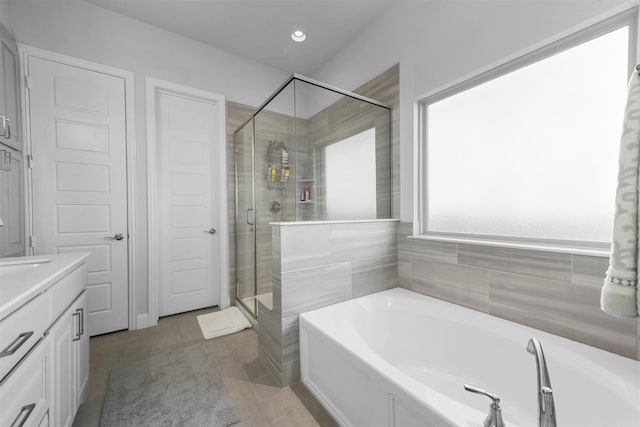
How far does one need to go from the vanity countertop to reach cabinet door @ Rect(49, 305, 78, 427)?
203mm

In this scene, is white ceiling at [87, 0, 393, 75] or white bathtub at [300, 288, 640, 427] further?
white ceiling at [87, 0, 393, 75]

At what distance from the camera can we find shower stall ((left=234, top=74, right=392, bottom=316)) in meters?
1.93

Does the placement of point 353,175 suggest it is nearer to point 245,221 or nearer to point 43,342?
point 245,221

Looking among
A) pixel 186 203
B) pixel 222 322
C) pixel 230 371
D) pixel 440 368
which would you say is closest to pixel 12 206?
pixel 186 203

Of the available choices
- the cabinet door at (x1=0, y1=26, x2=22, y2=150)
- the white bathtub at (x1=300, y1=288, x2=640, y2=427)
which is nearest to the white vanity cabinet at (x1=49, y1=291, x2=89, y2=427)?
the white bathtub at (x1=300, y1=288, x2=640, y2=427)

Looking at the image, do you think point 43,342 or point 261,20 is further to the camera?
point 261,20

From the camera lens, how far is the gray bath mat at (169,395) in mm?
1349

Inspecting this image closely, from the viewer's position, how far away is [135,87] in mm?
2402

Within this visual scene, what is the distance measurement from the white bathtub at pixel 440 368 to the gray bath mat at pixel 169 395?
0.53 meters

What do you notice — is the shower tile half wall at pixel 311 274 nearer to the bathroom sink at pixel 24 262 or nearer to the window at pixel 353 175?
the window at pixel 353 175

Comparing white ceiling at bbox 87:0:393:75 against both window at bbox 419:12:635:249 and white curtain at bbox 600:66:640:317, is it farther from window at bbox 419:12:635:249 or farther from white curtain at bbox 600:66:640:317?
white curtain at bbox 600:66:640:317

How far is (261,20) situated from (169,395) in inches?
118

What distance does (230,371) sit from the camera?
176cm

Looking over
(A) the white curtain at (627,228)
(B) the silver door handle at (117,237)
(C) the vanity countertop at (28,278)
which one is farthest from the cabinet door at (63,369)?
(A) the white curtain at (627,228)
